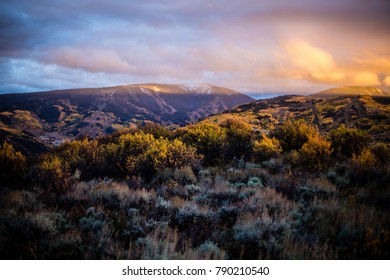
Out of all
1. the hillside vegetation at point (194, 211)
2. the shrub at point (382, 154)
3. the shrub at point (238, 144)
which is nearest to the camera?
the hillside vegetation at point (194, 211)

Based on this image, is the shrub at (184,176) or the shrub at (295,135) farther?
the shrub at (295,135)

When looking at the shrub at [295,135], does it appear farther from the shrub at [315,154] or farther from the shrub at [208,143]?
the shrub at [208,143]

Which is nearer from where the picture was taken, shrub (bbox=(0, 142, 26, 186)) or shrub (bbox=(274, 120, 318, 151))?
shrub (bbox=(0, 142, 26, 186))

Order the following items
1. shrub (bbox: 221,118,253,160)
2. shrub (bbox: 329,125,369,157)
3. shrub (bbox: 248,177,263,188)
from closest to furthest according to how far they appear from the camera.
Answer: shrub (bbox: 248,177,263,188), shrub (bbox: 329,125,369,157), shrub (bbox: 221,118,253,160)

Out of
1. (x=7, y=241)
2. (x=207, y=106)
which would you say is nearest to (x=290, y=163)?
(x=7, y=241)

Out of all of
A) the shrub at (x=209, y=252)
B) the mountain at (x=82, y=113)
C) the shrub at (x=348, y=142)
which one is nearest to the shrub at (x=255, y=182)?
the shrub at (x=209, y=252)

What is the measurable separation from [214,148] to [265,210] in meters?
8.01

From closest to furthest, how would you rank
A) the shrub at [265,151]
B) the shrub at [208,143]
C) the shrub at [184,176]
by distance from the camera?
the shrub at [184,176] → the shrub at [265,151] → the shrub at [208,143]

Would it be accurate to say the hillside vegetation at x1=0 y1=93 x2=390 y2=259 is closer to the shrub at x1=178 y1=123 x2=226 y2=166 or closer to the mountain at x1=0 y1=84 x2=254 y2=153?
the shrub at x1=178 y1=123 x2=226 y2=166

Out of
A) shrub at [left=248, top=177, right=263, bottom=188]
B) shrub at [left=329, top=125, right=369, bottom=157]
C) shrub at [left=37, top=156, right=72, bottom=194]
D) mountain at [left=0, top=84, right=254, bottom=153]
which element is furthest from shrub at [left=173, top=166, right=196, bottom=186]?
mountain at [left=0, top=84, right=254, bottom=153]

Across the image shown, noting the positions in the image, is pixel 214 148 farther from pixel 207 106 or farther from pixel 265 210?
pixel 207 106

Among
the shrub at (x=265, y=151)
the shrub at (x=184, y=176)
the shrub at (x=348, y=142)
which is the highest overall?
the shrub at (x=348, y=142)

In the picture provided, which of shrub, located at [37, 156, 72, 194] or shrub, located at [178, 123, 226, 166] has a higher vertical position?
shrub, located at [178, 123, 226, 166]

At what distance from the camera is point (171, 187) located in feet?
23.1
